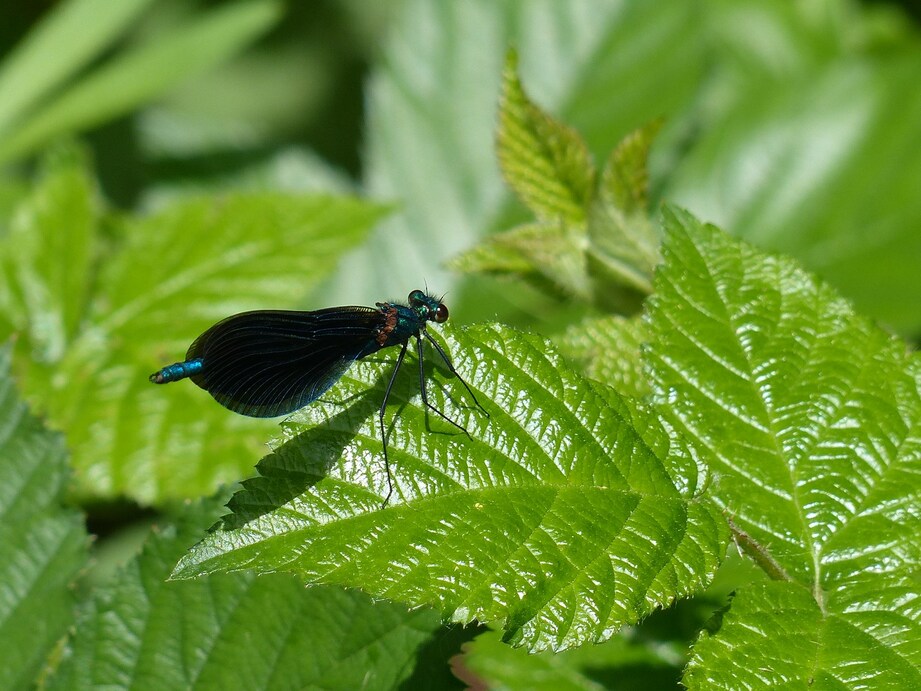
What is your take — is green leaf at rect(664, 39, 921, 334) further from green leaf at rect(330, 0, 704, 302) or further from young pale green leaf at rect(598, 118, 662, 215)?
young pale green leaf at rect(598, 118, 662, 215)

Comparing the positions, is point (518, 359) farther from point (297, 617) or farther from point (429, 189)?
point (429, 189)

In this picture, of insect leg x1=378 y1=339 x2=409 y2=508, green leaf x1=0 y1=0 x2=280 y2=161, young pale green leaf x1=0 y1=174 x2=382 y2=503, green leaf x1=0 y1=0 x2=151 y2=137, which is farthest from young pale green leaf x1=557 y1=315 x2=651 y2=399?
green leaf x1=0 y1=0 x2=151 y2=137

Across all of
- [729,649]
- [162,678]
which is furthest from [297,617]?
[729,649]

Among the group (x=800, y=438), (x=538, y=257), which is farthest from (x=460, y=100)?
(x=800, y=438)

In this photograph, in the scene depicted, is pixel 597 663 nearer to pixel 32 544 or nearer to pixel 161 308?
pixel 32 544

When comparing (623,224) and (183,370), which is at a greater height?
(623,224)

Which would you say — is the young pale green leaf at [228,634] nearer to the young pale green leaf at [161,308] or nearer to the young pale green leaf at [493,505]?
the young pale green leaf at [493,505]

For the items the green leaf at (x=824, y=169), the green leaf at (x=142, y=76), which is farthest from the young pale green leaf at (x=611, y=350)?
the green leaf at (x=142, y=76)
